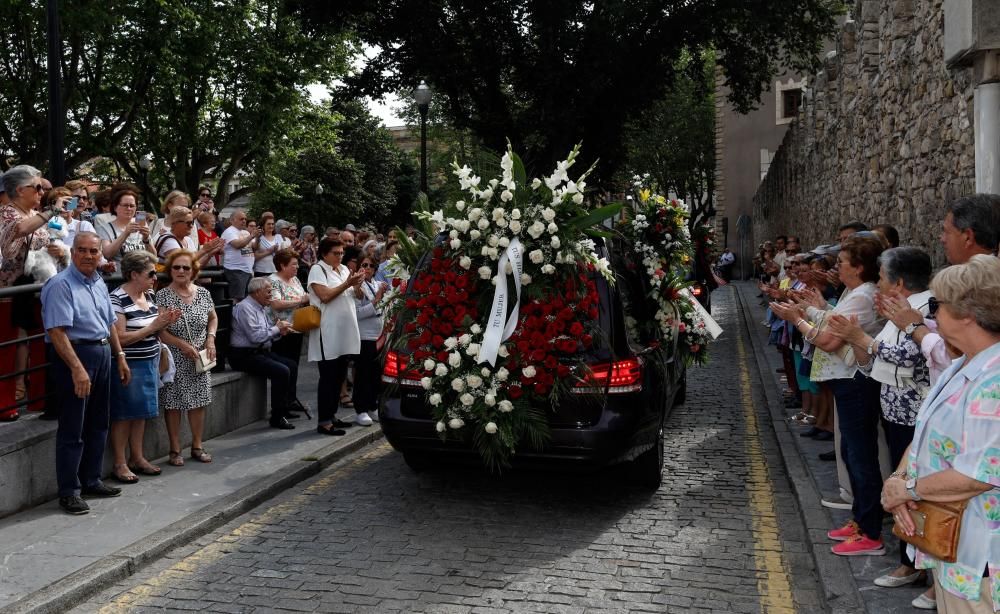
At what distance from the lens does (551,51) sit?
2041 centimetres

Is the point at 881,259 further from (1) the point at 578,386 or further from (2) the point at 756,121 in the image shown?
(2) the point at 756,121

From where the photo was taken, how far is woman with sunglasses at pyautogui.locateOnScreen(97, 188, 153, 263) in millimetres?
8695

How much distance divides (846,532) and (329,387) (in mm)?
5337

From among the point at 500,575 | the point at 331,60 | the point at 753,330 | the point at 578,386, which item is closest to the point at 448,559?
the point at 500,575

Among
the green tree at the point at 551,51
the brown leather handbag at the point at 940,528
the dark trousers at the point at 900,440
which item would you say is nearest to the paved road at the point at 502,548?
the dark trousers at the point at 900,440

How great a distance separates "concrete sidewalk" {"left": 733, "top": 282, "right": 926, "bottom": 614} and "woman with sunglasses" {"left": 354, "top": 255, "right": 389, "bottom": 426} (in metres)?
4.32

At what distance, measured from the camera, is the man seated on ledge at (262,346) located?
9.21 meters

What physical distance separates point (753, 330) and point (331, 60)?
21046 millimetres

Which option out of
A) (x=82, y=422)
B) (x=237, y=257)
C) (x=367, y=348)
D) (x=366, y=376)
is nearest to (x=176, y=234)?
(x=237, y=257)

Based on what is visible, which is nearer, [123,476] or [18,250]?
[123,476]

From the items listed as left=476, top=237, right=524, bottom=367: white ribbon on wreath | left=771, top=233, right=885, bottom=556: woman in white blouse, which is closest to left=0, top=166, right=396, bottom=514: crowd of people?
left=476, top=237, right=524, bottom=367: white ribbon on wreath

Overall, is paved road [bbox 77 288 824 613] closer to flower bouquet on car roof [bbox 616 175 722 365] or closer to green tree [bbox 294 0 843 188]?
flower bouquet on car roof [bbox 616 175 722 365]

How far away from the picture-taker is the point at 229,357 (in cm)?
942

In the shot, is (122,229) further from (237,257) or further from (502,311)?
(502,311)
